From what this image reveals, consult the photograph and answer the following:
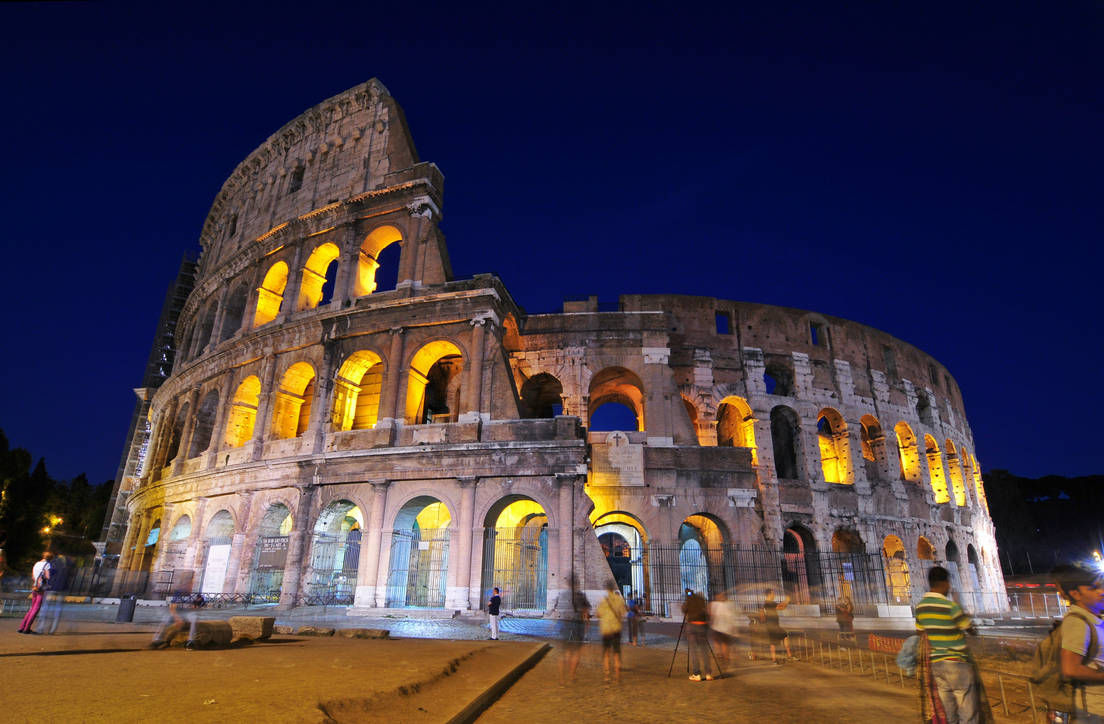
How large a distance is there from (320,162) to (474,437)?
1336 centimetres

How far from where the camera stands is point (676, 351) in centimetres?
2067

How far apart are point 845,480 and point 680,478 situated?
307 inches

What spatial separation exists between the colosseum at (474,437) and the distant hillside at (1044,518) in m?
15.6

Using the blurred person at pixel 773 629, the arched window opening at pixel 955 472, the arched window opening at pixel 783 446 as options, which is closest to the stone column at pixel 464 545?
the blurred person at pixel 773 629

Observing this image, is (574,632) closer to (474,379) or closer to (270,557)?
(474,379)

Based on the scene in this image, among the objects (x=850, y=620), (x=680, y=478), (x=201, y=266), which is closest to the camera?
(x=850, y=620)

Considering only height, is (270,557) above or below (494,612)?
above

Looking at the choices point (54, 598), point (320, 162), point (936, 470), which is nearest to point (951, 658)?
point (54, 598)

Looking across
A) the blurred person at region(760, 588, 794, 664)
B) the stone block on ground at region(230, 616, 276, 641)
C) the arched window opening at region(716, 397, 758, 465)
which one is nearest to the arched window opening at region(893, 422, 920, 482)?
the arched window opening at region(716, 397, 758, 465)

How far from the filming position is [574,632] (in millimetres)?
11680

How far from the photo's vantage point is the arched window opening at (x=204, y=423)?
20375mm

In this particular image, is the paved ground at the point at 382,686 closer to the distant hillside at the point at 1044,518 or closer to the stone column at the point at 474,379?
the stone column at the point at 474,379

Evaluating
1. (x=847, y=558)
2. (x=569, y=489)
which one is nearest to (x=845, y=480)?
(x=847, y=558)

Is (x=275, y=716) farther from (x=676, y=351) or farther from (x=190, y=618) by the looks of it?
(x=676, y=351)
